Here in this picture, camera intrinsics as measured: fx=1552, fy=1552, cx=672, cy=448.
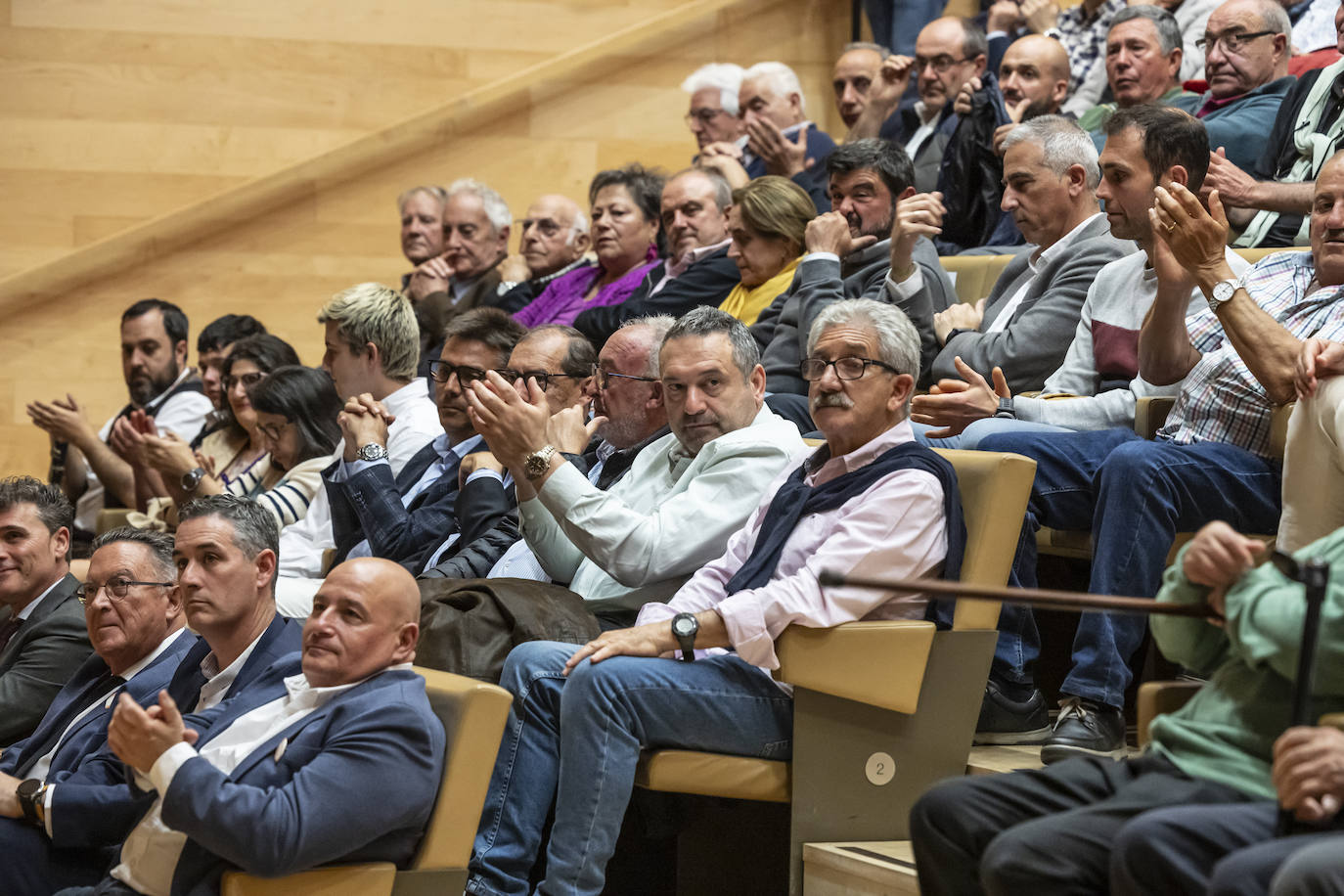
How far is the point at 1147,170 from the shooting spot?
266 cm

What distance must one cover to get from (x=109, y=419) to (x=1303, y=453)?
12.7ft

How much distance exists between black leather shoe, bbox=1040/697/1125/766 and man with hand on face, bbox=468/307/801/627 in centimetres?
58

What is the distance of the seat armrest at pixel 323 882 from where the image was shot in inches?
68.2

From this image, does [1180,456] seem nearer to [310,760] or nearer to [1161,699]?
[1161,699]

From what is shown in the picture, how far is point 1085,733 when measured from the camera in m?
2.12

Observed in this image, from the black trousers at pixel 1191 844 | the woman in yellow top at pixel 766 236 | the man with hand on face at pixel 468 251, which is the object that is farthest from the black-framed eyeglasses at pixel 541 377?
the black trousers at pixel 1191 844

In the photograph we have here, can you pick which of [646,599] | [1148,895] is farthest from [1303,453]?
[646,599]

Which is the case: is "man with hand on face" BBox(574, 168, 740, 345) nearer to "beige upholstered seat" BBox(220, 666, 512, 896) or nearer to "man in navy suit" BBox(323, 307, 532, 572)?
"man in navy suit" BBox(323, 307, 532, 572)

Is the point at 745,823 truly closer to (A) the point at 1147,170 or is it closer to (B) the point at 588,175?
(A) the point at 1147,170

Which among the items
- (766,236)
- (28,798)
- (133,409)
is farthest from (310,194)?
(28,798)

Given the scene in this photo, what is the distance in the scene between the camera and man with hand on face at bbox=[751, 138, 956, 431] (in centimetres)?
316

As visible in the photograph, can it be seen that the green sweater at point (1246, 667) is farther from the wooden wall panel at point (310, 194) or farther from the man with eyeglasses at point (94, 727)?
the wooden wall panel at point (310, 194)

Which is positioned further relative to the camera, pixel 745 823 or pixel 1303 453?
pixel 745 823

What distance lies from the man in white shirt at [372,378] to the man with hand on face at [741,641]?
1.17 meters
